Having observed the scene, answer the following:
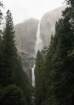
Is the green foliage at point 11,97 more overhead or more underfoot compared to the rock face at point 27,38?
more overhead

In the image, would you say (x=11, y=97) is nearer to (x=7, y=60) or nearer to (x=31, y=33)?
(x=7, y=60)

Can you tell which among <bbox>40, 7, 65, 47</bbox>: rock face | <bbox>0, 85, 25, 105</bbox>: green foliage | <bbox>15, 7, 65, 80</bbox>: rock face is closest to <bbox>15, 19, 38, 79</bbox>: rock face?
<bbox>15, 7, 65, 80</bbox>: rock face

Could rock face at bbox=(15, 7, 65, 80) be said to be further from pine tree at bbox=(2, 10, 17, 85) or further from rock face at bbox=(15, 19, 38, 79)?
pine tree at bbox=(2, 10, 17, 85)

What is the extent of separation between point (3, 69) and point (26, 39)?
72.4 meters

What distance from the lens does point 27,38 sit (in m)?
102

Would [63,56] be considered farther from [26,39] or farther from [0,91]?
[26,39]

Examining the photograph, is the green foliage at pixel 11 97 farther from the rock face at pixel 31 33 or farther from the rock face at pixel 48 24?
the rock face at pixel 48 24

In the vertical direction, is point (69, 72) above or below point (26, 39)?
above

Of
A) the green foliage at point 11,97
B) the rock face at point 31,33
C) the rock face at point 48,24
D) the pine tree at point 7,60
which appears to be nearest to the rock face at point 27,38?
the rock face at point 31,33

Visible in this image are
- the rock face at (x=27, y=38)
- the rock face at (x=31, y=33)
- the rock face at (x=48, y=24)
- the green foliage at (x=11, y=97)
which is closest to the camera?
the green foliage at (x=11, y=97)

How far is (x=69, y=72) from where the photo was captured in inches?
830

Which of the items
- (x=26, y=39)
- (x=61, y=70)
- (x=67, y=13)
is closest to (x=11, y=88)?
(x=61, y=70)

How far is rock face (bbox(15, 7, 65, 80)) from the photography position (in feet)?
318

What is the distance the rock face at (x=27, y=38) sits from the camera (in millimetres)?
94238
